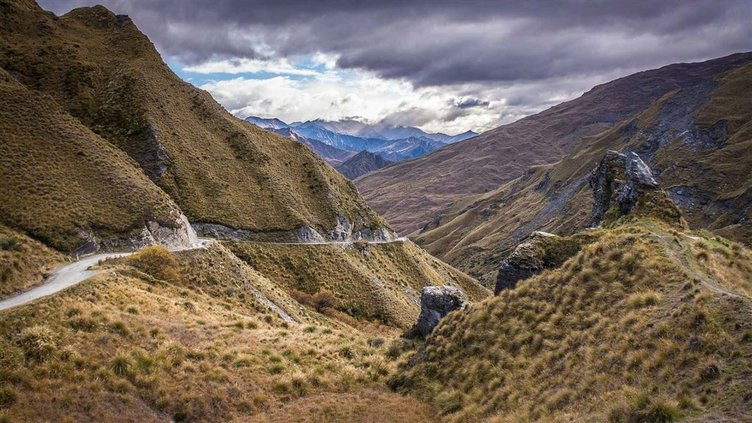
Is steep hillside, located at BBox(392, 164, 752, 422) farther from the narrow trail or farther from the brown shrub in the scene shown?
the brown shrub

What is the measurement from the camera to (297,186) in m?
102

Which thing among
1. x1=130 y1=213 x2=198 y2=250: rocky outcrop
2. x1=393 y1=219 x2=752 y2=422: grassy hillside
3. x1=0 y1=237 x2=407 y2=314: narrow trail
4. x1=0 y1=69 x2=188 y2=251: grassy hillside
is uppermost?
x1=0 y1=69 x2=188 y2=251: grassy hillside

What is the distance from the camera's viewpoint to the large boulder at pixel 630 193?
34062 millimetres

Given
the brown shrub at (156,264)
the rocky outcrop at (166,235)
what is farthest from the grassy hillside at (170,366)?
the rocky outcrop at (166,235)

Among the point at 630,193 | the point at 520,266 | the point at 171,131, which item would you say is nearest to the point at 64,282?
the point at 520,266

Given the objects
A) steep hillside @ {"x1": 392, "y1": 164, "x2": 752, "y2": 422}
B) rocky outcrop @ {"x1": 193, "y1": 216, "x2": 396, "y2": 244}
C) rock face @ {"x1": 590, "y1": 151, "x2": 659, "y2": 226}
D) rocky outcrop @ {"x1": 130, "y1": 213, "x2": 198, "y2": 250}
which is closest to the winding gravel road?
rocky outcrop @ {"x1": 130, "y1": 213, "x2": 198, "y2": 250}

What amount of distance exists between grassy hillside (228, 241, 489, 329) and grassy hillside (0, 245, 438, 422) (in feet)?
140

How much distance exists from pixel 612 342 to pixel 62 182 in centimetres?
6245

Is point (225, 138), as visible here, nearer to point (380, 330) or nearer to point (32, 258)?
point (380, 330)

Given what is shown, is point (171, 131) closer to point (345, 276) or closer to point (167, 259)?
point (345, 276)

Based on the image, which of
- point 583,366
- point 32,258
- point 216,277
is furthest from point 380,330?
point 583,366

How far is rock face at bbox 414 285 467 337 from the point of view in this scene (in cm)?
A: 3294

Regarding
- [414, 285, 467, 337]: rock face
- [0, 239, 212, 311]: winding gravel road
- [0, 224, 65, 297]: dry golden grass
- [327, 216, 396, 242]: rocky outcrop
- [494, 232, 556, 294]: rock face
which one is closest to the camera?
[0, 239, 212, 311]: winding gravel road

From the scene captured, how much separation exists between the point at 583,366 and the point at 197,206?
74.6 meters
